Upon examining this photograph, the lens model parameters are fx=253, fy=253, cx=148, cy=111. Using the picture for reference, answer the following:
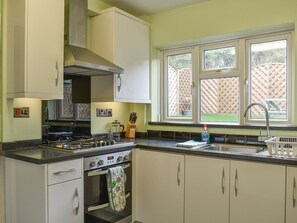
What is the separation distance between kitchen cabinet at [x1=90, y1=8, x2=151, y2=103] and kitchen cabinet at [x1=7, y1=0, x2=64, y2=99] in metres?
0.61

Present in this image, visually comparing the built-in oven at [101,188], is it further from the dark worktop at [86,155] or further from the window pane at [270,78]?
the window pane at [270,78]

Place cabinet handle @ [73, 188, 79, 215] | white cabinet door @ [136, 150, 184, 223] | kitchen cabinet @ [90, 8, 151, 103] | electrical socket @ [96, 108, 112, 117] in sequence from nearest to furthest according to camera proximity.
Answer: cabinet handle @ [73, 188, 79, 215], white cabinet door @ [136, 150, 184, 223], kitchen cabinet @ [90, 8, 151, 103], electrical socket @ [96, 108, 112, 117]

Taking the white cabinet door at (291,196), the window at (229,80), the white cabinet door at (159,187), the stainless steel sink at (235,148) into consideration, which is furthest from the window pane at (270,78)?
the white cabinet door at (159,187)

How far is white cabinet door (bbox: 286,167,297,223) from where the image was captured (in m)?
1.80

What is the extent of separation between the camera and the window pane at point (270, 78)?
8.25 ft

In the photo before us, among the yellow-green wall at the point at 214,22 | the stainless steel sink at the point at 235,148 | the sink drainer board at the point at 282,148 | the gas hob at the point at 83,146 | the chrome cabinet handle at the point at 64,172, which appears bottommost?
the chrome cabinet handle at the point at 64,172

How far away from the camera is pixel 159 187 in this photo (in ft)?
8.15

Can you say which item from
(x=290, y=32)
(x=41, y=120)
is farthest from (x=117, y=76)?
(x=290, y=32)

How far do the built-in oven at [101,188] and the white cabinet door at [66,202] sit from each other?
0.09 m

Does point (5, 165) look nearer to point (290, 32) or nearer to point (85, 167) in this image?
point (85, 167)

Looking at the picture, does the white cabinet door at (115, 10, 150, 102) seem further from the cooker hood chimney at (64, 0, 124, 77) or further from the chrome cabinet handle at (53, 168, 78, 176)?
the chrome cabinet handle at (53, 168, 78, 176)

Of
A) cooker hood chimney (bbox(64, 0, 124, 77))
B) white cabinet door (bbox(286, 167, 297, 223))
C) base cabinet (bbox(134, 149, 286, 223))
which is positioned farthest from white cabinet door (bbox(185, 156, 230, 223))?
cooker hood chimney (bbox(64, 0, 124, 77))

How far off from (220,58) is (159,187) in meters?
1.57

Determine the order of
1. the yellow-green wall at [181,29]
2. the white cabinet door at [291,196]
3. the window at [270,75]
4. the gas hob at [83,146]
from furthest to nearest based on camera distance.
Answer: the window at [270,75]
the yellow-green wall at [181,29]
the gas hob at [83,146]
the white cabinet door at [291,196]
